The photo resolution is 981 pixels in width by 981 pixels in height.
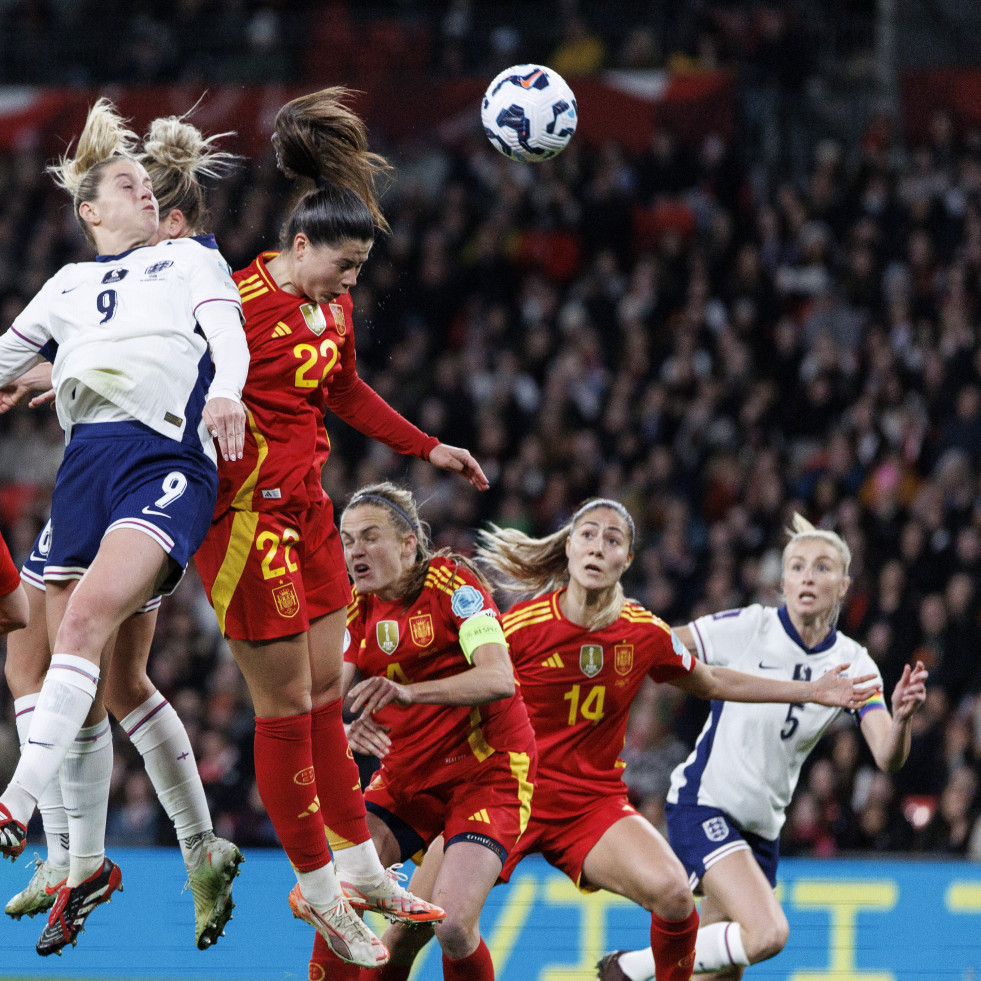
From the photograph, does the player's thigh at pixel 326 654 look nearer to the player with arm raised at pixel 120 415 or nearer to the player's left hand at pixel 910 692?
the player with arm raised at pixel 120 415

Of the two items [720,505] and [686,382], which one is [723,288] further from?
[720,505]

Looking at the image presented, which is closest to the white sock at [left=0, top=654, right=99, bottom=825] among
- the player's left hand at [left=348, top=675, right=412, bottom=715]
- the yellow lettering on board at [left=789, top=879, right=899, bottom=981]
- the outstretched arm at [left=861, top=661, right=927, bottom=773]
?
the player's left hand at [left=348, top=675, right=412, bottom=715]

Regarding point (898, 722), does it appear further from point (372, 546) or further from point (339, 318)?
point (339, 318)

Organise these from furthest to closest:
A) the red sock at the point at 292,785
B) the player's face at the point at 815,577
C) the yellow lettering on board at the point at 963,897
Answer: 1. the yellow lettering on board at the point at 963,897
2. the player's face at the point at 815,577
3. the red sock at the point at 292,785

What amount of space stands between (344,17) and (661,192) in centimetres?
400

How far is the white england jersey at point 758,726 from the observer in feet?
22.3

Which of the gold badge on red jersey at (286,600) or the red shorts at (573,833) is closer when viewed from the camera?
the gold badge on red jersey at (286,600)

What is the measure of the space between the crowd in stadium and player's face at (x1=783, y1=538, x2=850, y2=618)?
98.9 inches

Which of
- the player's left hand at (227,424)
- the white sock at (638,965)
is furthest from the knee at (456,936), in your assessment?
the player's left hand at (227,424)

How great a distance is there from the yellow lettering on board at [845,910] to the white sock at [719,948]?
1.05 m

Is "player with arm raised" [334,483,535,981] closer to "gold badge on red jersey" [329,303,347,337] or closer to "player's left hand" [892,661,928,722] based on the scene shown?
"gold badge on red jersey" [329,303,347,337]

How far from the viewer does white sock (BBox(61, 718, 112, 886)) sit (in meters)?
4.96

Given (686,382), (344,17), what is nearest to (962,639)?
(686,382)

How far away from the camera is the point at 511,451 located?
11805 millimetres
